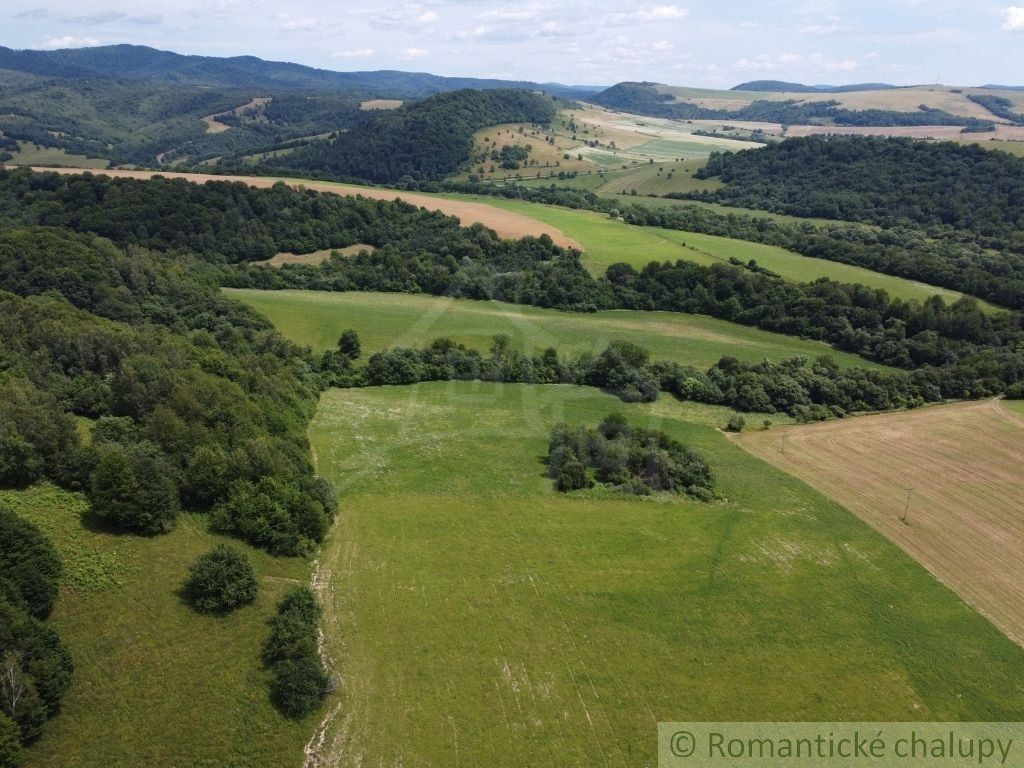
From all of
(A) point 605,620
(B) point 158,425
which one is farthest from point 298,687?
(B) point 158,425

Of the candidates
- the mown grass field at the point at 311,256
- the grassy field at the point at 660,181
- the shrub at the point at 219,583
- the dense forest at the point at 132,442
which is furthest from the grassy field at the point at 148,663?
the grassy field at the point at 660,181

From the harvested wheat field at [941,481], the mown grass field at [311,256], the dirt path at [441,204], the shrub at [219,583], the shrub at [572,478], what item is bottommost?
the harvested wheat field at [941,481]

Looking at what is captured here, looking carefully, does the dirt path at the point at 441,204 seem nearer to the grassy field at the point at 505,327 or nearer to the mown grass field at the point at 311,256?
the mown grass field at the point at 311,256

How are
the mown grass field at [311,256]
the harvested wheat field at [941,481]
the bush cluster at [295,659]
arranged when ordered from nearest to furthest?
the bush cluster at [295,659] < the harvested wheat field at [941,481] < the mown grass field at [311,256]

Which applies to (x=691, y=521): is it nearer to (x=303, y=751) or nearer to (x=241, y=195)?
(x=303, y=751)

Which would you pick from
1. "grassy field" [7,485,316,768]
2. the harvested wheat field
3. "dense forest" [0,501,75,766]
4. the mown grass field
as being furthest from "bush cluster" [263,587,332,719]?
the mown grass field

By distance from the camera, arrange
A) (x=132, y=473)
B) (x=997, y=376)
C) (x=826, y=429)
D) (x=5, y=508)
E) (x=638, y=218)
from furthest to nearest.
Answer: (x=638, y=218)
(x=997, y=376)
(x=826, y=429)
(x=132, y=473)
(x=5, y=508)

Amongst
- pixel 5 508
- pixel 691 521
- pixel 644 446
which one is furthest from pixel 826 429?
pixel 5 508
